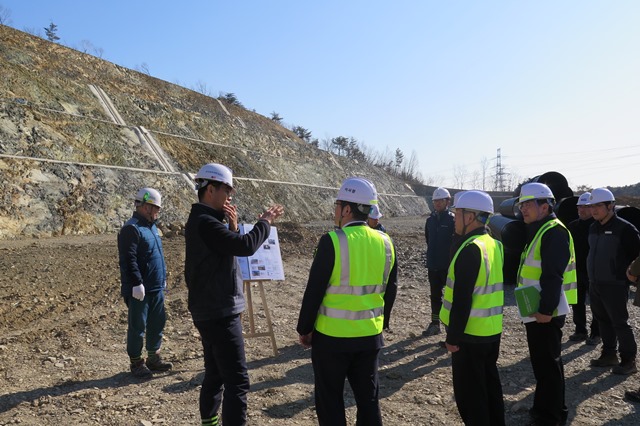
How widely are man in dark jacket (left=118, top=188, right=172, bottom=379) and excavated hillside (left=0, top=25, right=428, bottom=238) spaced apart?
9955 millimetres

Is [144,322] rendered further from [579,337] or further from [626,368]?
[579,337]

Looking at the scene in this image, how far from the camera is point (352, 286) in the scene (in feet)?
10.5

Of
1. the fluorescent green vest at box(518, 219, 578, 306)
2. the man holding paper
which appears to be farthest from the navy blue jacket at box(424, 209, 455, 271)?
the man holding paper

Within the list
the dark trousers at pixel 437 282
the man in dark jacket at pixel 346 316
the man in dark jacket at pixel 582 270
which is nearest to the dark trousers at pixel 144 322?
the man in dark jacket at pixel 346 316

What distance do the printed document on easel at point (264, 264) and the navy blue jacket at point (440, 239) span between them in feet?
7.32

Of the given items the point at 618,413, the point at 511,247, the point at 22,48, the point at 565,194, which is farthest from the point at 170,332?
the point at 22,48

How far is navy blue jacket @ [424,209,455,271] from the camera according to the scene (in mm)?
6828

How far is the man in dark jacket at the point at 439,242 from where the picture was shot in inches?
269

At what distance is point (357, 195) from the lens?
10.8 ft

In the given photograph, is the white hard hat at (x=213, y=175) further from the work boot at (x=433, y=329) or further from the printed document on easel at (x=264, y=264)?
the work boot at (x=433, y=329)

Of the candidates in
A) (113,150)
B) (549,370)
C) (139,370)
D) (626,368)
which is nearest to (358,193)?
(549,370)

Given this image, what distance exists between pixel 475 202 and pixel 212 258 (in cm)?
206

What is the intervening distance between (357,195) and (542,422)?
8.64 ft

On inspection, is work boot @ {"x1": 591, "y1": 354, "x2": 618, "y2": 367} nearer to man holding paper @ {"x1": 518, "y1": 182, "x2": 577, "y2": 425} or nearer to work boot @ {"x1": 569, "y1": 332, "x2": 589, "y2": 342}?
work boot @ {"x1": 569, "y1": 332, "x2": 589, "y2": 342}
